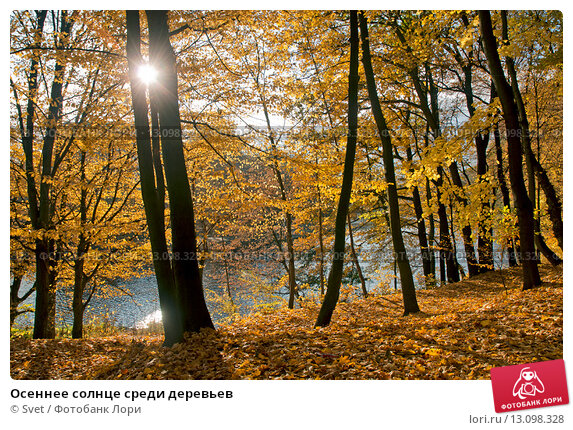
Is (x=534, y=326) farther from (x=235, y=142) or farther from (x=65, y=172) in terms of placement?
(x=65, y=172)

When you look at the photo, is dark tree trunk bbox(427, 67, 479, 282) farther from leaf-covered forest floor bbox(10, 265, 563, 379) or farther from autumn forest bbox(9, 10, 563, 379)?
leaf-covered forest floor bbox(10, 265, 563, 379)

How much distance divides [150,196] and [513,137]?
557 centimetres

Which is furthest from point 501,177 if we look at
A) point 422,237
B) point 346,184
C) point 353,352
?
point 353,352

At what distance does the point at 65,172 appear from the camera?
8.42 meters

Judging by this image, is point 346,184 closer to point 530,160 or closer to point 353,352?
point 353,352

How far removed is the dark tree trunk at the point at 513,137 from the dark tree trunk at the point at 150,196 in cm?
524

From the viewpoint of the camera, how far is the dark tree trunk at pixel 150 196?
15.5 ft
